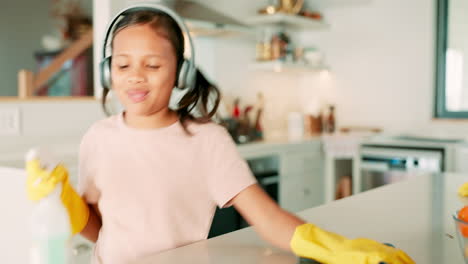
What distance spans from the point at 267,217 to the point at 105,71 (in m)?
0.44

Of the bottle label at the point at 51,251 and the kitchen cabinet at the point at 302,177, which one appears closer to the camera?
the bottle label at the point at 51,251

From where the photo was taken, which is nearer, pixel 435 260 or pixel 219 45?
pixel 435 260

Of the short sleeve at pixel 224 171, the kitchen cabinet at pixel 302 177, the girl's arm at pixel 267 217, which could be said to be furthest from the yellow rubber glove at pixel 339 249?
the kitchen cabinet at pixel 302 177

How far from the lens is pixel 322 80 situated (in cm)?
429

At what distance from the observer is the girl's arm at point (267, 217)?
2.58 ft

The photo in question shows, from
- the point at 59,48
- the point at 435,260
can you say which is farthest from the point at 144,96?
the point at 59,48

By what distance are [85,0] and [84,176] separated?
3.47 meters

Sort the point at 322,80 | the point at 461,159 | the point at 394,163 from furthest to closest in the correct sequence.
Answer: the point at 322,80
the point at 394,163
the point at 461,159

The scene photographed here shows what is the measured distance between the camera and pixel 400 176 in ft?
10.8

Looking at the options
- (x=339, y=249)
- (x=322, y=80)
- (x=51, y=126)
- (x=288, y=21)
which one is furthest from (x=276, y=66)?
(x=339, y=249)

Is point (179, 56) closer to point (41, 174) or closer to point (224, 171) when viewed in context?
point (224, 171)

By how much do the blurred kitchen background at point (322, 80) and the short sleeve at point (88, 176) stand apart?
1758mm

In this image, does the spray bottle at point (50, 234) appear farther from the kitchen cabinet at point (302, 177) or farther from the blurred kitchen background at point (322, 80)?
the kitchen cabinet at point (302, 177)

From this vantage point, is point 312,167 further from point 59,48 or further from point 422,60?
point 59,48
